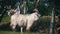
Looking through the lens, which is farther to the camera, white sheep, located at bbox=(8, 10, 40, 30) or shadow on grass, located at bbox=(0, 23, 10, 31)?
shadow on grass, located at bbox=(0, 23, 10, 31)

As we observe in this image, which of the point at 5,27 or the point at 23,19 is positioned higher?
the point at 23,19

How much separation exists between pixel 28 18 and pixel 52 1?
4.64 meters

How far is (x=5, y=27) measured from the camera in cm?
1780

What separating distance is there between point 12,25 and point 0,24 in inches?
37.6

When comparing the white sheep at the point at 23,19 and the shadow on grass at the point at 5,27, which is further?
the shadow on grass at the point at 5,27

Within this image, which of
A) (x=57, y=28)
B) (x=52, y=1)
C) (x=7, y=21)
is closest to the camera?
(x=52, y=1)

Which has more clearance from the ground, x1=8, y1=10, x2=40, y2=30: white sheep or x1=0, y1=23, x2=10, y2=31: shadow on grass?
x1=8, y1=10, x2=40, y2=30: white sheep

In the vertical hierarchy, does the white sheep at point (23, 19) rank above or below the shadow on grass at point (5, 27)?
above

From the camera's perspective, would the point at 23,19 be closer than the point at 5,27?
Yes

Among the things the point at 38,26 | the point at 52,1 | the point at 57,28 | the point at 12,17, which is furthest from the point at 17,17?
the point at 52,1

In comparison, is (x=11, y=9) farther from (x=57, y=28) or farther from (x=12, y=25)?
(x=57, y=28)

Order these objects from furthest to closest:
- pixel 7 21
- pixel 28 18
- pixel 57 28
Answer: pixel 7 21, pixel 28 18, pixel 57 28

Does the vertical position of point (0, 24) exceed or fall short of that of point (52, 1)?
it falls short

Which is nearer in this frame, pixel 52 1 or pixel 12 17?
pixel 52 1
